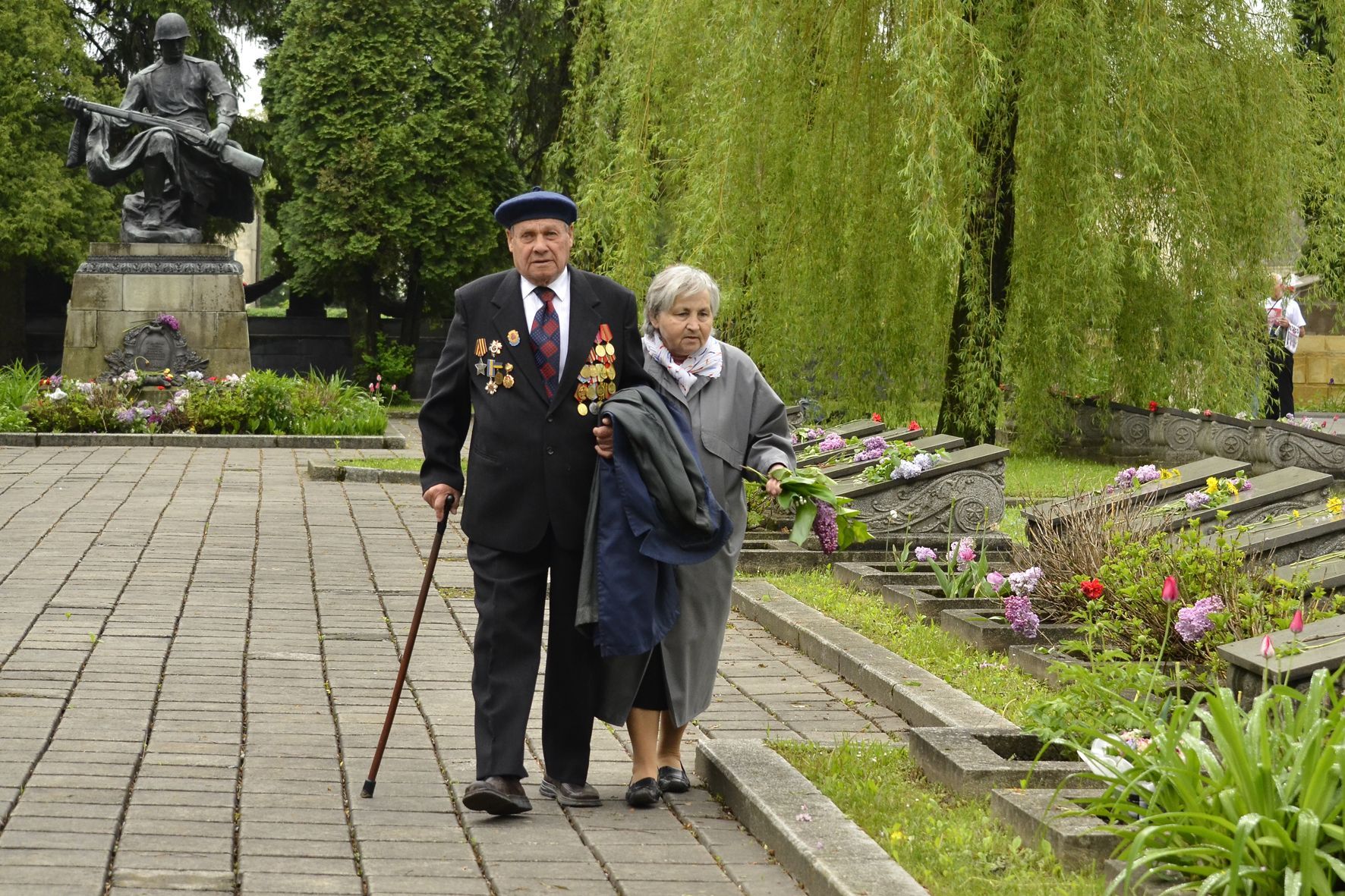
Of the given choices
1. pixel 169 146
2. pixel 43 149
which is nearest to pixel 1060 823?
pixel 169 146

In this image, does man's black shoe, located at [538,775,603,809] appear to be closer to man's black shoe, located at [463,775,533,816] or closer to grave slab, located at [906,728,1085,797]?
man's black shoe, located at [463,775,533,816]

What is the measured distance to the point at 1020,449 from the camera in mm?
17406

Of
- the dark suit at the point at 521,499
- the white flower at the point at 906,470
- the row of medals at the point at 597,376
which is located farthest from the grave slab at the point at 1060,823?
the white flower at the point at 906,470

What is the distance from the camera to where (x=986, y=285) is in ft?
47.2

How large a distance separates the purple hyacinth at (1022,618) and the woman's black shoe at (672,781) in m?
2.31

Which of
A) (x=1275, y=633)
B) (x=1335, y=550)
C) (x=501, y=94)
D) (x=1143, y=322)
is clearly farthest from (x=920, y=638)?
(x=501, y=94)

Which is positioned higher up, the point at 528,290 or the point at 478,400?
the point at 528,290

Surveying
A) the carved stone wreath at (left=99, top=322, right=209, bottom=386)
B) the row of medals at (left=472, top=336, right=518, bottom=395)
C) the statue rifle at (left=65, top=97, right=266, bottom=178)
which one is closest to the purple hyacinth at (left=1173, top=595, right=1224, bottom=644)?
the row of medals at (left=472, top=336, right=518, bottom=395)

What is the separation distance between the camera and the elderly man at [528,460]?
4.89 meters

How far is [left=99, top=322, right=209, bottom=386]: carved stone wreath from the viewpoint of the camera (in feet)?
67.5

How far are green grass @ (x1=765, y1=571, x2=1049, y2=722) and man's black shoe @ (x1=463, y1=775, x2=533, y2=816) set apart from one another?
1842mm

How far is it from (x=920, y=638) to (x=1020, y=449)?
10.3m

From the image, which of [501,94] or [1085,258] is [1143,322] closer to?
[1085,258]

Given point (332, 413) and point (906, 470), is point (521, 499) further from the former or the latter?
point (332, 413)
